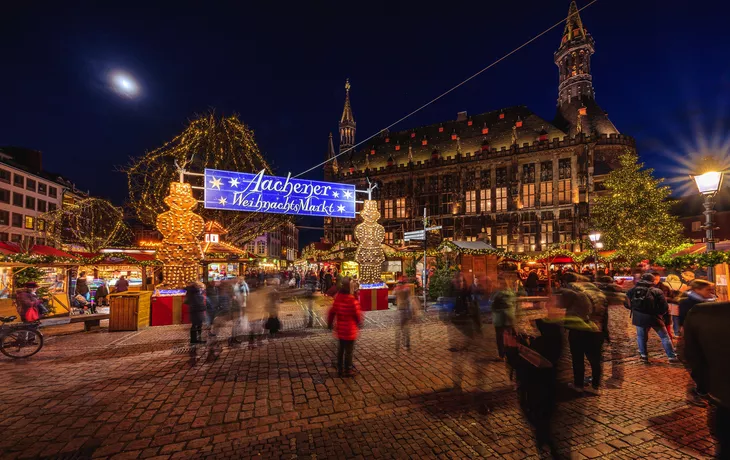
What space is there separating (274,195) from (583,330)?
9.24m

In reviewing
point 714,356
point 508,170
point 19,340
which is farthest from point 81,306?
point 508,170

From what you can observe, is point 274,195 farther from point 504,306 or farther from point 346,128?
point 346,128

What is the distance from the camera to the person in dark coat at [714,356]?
2447 millimetres

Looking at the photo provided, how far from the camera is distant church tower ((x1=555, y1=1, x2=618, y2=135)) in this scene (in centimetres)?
4050

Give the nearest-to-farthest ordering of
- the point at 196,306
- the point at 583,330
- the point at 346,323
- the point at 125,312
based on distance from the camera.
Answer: the point at 583,330 < the point at 346,323 < the point at 196,306 < the point at 125,312

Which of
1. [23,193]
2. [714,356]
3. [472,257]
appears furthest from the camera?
[23,193]

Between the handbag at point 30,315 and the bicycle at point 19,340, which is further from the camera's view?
the handbag at point 30,315

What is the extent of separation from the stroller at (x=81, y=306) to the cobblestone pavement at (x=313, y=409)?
8.68m

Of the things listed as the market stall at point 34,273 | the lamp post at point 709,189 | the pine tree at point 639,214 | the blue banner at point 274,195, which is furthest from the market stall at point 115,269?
the pine tree at point 639,214

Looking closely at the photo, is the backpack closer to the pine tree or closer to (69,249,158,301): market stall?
(69,249,158,301): market stall

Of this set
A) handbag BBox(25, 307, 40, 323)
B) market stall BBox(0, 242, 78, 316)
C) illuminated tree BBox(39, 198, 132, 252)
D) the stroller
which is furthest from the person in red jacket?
illuminated tree BBox(39, 198, 132, 252)

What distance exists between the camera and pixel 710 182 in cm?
736

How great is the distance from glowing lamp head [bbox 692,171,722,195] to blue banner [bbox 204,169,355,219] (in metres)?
9.72

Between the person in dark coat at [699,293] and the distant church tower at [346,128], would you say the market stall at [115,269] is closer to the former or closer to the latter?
the person in dark coat at [699,293]
